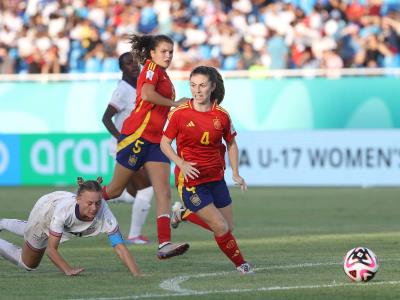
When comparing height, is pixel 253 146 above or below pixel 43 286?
below

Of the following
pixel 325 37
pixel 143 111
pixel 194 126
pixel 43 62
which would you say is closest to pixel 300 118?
pixel 325 37

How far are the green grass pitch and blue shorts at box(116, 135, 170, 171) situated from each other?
0.99 meters

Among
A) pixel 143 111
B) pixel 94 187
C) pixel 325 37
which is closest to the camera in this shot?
pixel 94 187

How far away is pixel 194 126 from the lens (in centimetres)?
1102

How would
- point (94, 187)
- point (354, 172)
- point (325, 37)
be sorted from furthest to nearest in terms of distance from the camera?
point (325, 37)
point (354, 172)
point (94, 187)

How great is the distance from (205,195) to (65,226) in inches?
50.6

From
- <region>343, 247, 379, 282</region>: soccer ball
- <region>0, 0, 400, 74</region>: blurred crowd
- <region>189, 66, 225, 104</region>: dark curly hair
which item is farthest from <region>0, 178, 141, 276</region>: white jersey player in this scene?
<region>0, 0, 400, 74</region>: blurred crowd

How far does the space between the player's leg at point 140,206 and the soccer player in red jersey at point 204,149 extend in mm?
3421

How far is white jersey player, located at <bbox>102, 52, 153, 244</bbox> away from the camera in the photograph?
48.1 feet

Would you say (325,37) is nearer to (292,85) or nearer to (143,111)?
(292,85)

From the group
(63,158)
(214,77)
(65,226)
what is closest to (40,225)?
(65,226)

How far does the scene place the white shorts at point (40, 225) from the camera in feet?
36.6

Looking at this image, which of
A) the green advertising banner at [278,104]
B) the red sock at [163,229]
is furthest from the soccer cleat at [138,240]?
the green advertising banner at [278,104]

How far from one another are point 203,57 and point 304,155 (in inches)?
165
